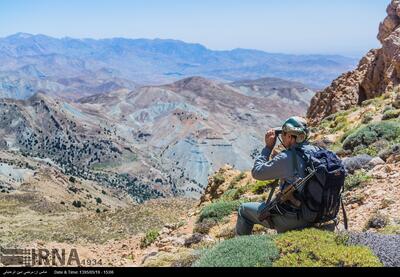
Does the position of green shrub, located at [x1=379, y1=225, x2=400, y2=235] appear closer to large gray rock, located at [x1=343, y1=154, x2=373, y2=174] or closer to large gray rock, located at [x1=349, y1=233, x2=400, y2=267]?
large gray rock, located at [x1=349, y1=233, x2=400, y2=267]

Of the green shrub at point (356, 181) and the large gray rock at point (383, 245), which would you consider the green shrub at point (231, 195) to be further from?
the large gray rock at point (383, 245)

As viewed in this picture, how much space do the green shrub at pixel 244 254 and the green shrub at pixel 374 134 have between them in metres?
10.7

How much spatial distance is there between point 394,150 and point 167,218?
18.7 m

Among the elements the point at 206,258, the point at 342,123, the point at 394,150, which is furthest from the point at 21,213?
the point at 206,258

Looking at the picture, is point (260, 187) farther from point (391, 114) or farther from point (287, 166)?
point (287, 166)

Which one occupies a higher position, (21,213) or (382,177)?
(382,177)

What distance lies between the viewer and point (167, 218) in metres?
30.4

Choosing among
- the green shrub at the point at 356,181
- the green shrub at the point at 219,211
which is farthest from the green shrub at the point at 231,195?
the green shrub at the point at 356,181

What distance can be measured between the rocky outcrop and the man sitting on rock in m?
23.2

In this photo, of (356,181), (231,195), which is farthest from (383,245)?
(231,195)

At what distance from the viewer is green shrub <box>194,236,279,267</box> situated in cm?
639
